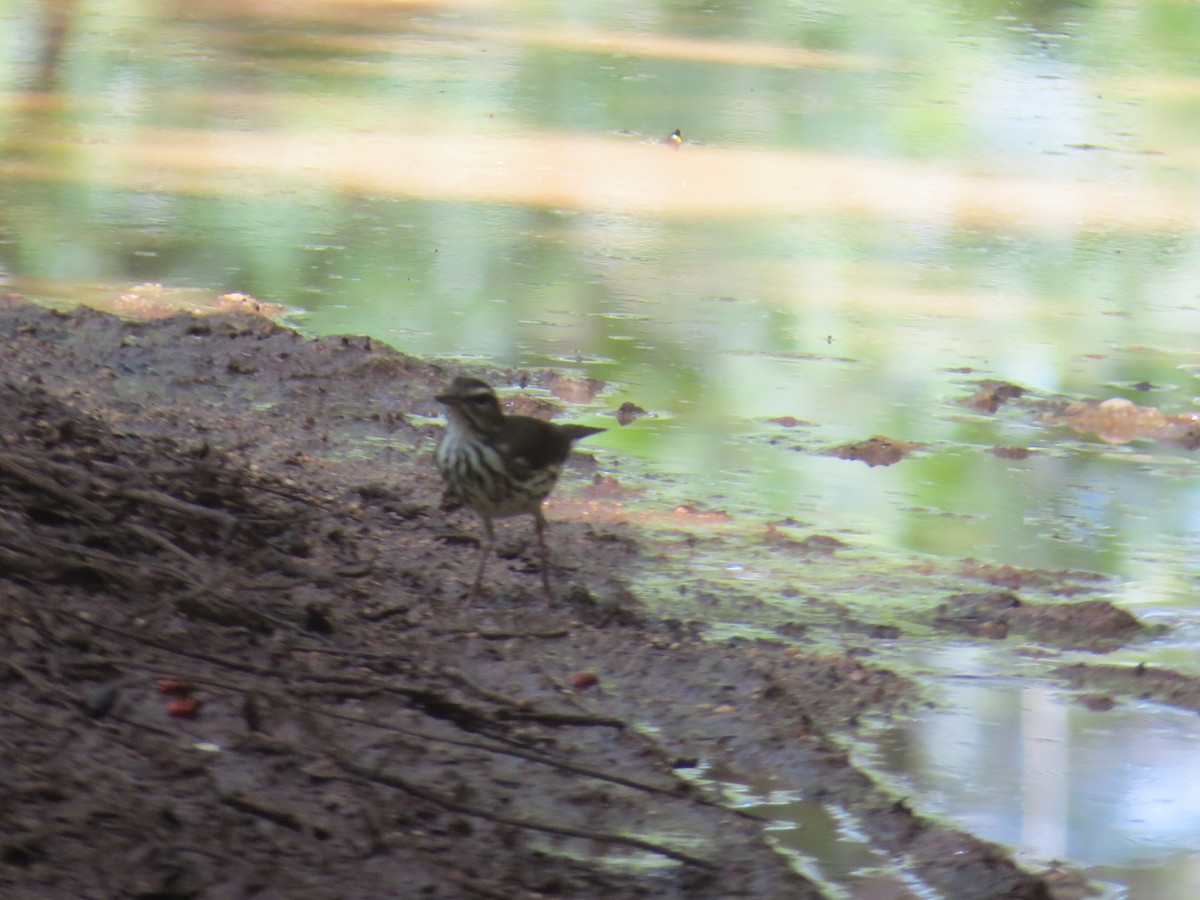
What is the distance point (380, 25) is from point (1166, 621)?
1428 cm

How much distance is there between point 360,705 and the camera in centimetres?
420

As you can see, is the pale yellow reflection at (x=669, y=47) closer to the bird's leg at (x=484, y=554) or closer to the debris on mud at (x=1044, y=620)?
the debris on mud at (x=1044, y=620)

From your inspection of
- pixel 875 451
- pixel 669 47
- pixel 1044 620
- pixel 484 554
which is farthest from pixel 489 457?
pixel 669 47

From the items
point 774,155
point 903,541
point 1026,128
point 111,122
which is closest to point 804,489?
point 903,541

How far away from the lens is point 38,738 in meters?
3.51

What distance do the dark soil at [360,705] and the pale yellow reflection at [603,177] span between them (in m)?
5.59

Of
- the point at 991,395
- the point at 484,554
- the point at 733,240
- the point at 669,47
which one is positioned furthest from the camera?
the point at 669,47

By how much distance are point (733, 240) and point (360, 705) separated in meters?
6.81

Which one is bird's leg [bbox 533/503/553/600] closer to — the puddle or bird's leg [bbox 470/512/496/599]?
bird's leg [bbox 470/512/496/599]

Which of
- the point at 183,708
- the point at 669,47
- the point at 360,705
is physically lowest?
the point at 360,705

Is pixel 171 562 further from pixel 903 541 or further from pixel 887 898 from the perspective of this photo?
pixel 903 541

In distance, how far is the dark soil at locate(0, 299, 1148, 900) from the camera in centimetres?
342

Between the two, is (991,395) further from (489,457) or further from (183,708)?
(183,708)

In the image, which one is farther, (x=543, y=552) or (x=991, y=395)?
(x=991, y=395)
